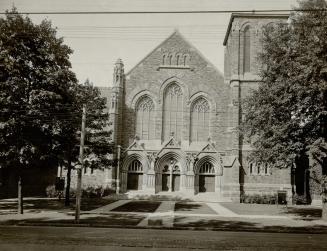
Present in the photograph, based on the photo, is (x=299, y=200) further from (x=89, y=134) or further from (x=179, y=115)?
(x=89, y=134)

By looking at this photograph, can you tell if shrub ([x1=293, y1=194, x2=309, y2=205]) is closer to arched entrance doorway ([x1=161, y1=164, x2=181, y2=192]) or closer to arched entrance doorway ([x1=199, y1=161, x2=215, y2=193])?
arched entrance doorway ([x1=199, y1=161, x2=215, y2=193])

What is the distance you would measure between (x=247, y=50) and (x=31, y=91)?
22.8 meters

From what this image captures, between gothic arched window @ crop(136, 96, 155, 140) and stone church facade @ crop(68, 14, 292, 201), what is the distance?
0.33 ft

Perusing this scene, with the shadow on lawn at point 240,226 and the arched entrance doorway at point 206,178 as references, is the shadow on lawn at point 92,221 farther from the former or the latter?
the arched entrance doorway at point 206,178

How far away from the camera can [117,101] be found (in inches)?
1419

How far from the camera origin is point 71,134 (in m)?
23.5

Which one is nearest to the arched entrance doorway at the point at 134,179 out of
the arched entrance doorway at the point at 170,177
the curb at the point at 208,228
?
the arched entrance doorway at the point at 170,177

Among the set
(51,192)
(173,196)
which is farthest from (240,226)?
(51,192)

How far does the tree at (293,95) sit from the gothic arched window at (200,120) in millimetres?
→ 15167

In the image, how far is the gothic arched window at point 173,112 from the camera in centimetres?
3666

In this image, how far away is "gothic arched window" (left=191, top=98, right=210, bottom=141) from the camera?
120 feet

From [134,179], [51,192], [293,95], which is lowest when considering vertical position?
[51,192]

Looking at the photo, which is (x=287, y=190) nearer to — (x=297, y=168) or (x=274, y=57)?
(x=297, y=168)

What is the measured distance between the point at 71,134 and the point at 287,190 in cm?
2006
